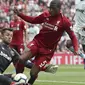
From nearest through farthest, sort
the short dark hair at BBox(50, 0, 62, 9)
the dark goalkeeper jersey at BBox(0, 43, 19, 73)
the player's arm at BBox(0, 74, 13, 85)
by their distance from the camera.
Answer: the player's arm at BBox(0, 74, 13, 85) → the dark goalkeeper jersey at BBox(0, 43, 19, 73) → the short dark hair at BBox(50, 0, 62, 9)

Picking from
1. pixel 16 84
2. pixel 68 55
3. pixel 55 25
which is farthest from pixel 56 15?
pixel 68 55

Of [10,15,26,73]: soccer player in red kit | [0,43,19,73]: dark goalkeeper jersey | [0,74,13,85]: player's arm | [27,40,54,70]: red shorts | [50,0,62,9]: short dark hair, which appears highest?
[50,0,62,9]: short dark hair

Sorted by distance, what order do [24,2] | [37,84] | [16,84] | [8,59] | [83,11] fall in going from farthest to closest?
[24,2] → [83,11] → [37,84] → [8,59] → [16,84]

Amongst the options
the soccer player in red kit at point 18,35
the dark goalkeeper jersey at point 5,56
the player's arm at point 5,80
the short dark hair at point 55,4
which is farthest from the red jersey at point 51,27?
the soccer player in red kit at point 18,35

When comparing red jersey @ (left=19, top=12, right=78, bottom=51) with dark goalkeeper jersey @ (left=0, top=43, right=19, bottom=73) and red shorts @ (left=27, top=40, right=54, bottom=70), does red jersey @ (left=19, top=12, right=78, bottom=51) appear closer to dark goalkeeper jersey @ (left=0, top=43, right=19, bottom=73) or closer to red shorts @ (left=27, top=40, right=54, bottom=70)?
red shorts @ (left=27, top=40, right=54, bottom=70)

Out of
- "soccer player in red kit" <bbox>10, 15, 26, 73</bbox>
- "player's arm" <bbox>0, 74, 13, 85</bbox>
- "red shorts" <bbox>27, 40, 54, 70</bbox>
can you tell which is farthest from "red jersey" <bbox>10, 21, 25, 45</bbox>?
"player's arm" <bbox>0, 74, 13, 85</bbox>

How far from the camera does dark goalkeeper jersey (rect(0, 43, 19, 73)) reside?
10.6 metres

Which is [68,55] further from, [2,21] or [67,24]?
A: [67,24]

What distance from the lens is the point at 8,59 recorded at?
421 inches

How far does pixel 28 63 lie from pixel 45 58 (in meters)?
0.67

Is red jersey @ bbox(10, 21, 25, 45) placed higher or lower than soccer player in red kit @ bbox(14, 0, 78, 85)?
lower

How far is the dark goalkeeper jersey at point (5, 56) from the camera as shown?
1057 centimetres

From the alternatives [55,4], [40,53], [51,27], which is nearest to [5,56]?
[40,53]

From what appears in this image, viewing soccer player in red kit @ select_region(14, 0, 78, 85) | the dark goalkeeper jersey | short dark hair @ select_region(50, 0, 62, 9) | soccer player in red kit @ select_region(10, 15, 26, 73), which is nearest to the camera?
the dark goalkeeper jersey
